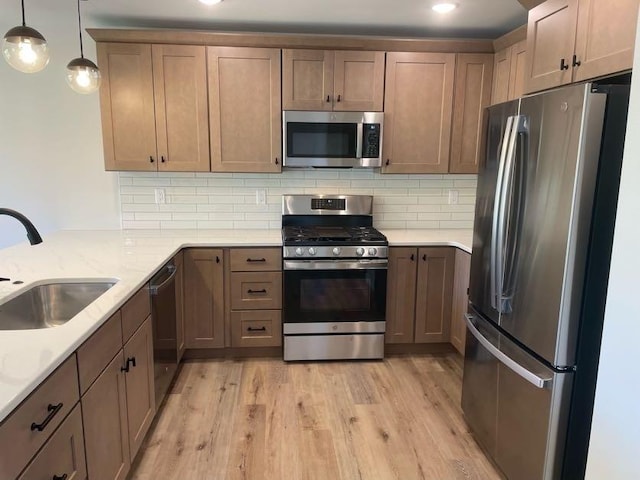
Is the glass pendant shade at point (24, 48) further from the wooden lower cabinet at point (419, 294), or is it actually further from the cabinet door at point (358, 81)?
the wooden lower cabinet at point (419, 294)

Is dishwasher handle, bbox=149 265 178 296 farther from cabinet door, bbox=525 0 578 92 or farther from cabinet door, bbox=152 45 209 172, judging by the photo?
cabinet door, bbox=525 0 578 92

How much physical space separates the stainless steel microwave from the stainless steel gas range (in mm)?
527

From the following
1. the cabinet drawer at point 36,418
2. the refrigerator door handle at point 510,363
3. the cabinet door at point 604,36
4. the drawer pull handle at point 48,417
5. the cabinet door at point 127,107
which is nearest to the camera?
the cabinet drawer at point 36,418

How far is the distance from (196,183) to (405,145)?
163 cm

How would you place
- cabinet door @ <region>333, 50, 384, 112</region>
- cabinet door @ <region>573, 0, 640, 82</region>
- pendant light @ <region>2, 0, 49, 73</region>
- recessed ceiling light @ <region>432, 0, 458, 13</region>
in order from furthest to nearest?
cabinet door @ <region>333, 50, 384, 112</region>, recessed ceiling light @ <region>432, 0, 458, 13</region>, pendant light @ <region>2, 0, 49, 73</region>, cabinet door @ <region>573, 0, 640, 82</region>

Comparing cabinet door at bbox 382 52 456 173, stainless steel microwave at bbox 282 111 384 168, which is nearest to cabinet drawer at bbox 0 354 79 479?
Result: stainless steel microwave at bbox 282 111 384 168

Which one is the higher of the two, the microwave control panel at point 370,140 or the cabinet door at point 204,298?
the microwave control panel at point 370,140

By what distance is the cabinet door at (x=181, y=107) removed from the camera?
3018 mm

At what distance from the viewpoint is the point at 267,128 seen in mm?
3148

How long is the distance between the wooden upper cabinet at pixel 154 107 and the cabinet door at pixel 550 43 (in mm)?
2048

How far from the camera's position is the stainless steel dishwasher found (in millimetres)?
2305

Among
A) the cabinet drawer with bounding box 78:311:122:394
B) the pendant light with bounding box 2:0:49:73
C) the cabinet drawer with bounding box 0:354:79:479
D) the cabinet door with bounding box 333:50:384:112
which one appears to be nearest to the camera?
the cabinet drawer with bounding box 0:354:79:479

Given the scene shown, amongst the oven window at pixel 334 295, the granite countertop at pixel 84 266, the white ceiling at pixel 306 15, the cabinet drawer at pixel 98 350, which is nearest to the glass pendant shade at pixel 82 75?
the white ceiling at pixel 306 15

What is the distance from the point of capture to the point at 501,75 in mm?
3119
